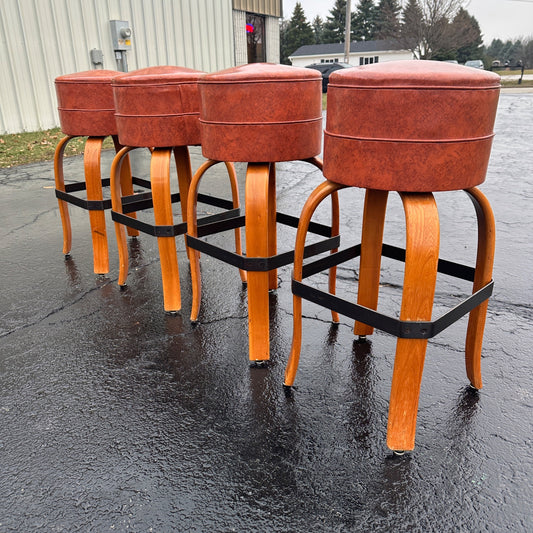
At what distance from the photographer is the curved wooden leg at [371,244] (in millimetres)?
1980

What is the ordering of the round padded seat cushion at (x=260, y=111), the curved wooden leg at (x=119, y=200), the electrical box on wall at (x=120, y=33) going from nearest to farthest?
the round padded seat cushion at (x=260, y=111), the curved wooden leg at (x=119, y=200), the electrical box on wall at (x=120, y=33)

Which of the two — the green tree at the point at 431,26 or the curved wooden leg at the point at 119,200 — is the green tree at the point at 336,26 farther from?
the curved wooden leg at the point at 119,200

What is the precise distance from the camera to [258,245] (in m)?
1.97

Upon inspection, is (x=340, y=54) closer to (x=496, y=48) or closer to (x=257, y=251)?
(x=496, y=48)

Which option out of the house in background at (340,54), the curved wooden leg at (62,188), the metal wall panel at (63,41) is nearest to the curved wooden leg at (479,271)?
the curved wooden leg at (62,188)

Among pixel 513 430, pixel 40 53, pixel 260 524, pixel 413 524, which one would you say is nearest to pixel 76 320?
pixel 260 524

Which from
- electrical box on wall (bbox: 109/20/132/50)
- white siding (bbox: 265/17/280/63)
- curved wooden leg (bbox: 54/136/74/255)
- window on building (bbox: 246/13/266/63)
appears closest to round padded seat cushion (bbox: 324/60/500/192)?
curved wooden leg (bbox: 54/136/74/255)

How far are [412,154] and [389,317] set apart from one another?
1.62 ft

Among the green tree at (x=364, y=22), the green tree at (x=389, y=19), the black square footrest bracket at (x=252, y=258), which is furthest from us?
the green tree at (x=364, y=22)

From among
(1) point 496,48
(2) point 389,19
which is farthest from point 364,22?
(1) point 496,48

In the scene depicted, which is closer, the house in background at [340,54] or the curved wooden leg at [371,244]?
the curved wooden leg at [371,244]

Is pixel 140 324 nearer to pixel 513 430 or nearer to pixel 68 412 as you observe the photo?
pixel 68 412

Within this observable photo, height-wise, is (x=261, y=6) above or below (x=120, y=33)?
A: above

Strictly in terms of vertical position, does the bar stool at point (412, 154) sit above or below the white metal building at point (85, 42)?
below
